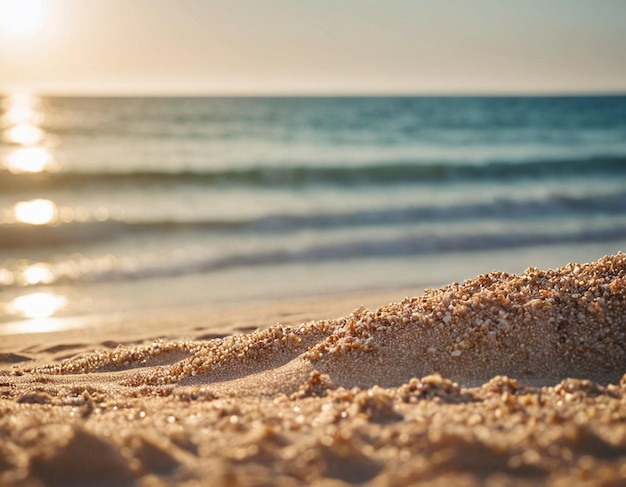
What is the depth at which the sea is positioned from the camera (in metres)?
6.40

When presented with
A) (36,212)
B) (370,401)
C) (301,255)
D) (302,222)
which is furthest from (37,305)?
(36,212)

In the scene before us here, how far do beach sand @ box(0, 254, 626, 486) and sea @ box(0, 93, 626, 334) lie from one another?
2.75 metres

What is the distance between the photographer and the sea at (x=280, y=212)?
6.40 meters

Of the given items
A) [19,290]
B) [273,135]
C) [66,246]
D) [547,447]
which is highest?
[273,135]

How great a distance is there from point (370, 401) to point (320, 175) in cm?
1295

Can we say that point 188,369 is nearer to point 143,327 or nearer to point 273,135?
point 143,327

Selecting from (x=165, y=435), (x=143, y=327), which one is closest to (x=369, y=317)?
(x=165, y=435)

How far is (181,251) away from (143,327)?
2.96 meters

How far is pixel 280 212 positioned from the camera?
10398mm

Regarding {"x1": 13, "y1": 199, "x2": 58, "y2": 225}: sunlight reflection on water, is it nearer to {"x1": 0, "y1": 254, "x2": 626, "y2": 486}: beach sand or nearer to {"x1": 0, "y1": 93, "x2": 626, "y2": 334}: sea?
{"x1": 0, "y1": 93, "x2": 626, "y2": 334}: sea

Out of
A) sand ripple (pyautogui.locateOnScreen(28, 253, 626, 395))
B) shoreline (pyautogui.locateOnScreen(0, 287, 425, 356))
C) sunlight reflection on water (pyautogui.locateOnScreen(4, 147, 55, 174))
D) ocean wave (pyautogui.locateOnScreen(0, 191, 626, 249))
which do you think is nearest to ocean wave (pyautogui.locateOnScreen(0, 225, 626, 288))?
ocean wave (pyautogui.locateOnScreen(0, 191, 626, 249))

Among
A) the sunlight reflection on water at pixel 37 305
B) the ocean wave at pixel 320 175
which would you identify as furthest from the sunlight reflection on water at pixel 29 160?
the sunlight reflection on water at pixel 37 305

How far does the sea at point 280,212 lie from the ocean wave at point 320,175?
76mm

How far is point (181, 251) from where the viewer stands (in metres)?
7.72
